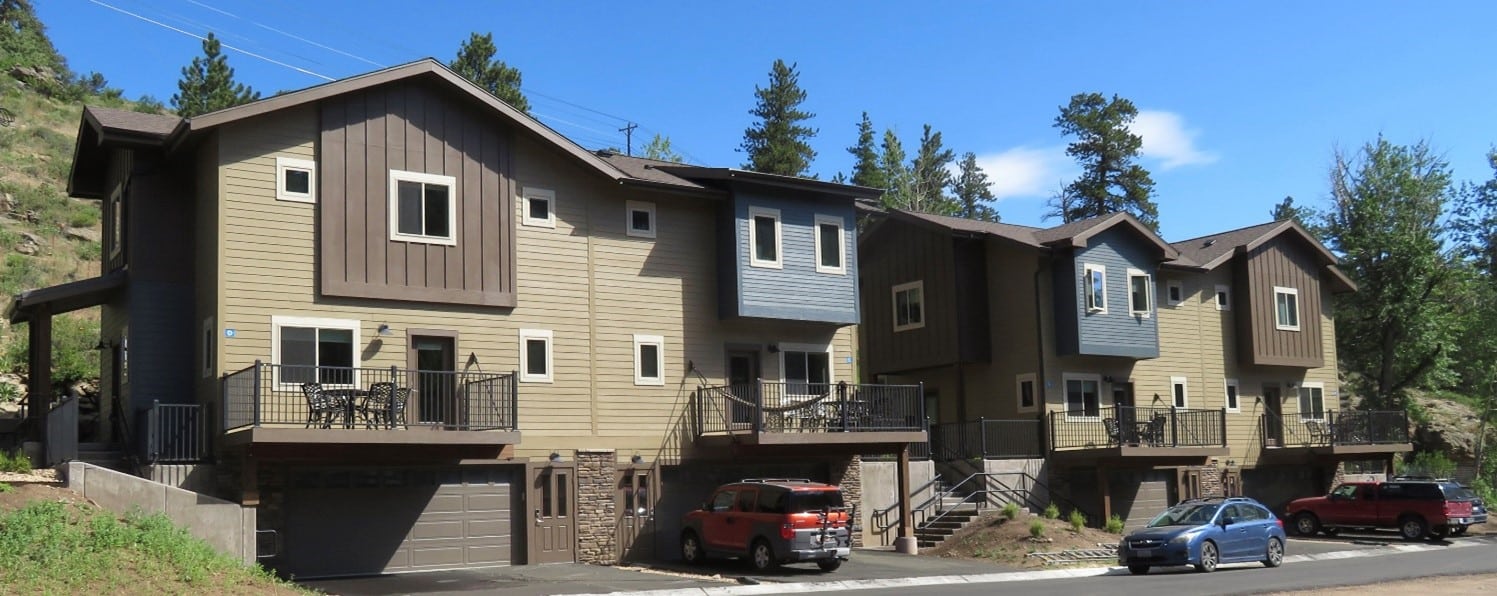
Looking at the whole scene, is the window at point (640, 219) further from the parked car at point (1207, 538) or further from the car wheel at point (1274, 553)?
the car wheel at point (1274, 553)

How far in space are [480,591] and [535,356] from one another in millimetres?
6720

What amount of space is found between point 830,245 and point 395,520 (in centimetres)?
1161

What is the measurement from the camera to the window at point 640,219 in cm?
2925

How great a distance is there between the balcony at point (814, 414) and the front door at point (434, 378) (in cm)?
587

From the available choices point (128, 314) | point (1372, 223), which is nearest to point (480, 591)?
point (128, 314)

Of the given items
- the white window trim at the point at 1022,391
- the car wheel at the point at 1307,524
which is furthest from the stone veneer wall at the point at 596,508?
the car wheel at the point at 1307,524

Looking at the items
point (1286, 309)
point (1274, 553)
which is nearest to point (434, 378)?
point (1274, 553)

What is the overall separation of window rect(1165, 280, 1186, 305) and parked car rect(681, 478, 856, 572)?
18.5 metres

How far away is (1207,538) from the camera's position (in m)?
27.6

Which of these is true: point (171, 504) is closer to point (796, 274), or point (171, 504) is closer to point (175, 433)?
point (175, 433)

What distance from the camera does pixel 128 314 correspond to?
2542cm

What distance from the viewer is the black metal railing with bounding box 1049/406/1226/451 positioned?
35.8 m

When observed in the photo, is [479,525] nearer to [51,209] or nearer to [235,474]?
[235,474]

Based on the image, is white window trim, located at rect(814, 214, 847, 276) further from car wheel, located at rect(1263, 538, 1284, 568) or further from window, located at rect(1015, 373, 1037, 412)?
car wheel, located at rect(1263, 538, 1284, 568)
